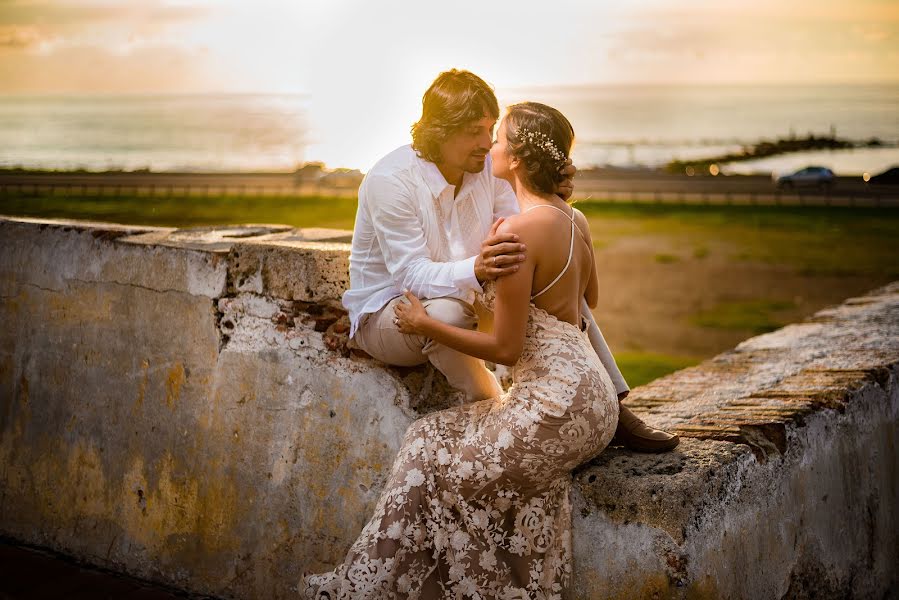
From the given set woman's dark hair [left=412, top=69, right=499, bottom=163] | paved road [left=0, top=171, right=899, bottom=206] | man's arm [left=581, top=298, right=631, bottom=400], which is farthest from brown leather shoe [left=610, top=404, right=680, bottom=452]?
paved road [left=0, top=171, right=899, bottom=206]

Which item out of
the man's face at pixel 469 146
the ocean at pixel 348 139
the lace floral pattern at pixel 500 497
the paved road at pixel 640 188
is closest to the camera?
the lace floral pattern at pixel 500 497

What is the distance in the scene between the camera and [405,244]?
10.6ft

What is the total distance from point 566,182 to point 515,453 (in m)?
0.94

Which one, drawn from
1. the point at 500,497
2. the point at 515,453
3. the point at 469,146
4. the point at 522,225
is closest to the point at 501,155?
the point at 469,146

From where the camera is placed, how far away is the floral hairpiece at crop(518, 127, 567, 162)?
10.2ft

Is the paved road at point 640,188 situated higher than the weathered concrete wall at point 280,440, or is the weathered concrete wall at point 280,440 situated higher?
the paved road at point 640,188

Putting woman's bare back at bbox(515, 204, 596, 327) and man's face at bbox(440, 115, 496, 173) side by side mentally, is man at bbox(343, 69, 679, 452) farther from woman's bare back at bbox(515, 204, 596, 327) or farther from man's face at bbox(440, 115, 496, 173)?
woman's bare back at bbox(515, 204, 596, 327)

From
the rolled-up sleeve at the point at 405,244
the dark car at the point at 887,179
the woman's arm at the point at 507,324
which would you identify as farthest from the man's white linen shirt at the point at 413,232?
the dark car at the point at 887,179

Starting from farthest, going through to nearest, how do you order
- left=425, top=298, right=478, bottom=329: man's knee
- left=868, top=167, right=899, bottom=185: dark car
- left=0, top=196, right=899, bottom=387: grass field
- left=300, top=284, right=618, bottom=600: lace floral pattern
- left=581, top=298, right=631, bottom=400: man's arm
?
left=868, top=167, right=899, bottom=185: dark car < left=0, top=196, right=899, bottom=387: grass field < left=581, top=298, right=631, bottom=400: man's arm < left=425, top=298, right=478, bottom=329: man's knee < left=300, top=284, right=618, bottom=600: lace floral pattern

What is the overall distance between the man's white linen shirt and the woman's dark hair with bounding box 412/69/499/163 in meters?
0.08

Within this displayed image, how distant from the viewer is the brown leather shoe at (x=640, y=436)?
3258mm

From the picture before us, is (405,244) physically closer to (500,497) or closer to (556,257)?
(556,257)

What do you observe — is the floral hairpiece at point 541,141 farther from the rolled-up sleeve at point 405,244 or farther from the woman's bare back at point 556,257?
the rolled-up sleeve at point 405,244

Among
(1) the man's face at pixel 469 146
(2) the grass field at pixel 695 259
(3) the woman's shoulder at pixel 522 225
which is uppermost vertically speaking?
(1) the man's face at pixel 469 146
